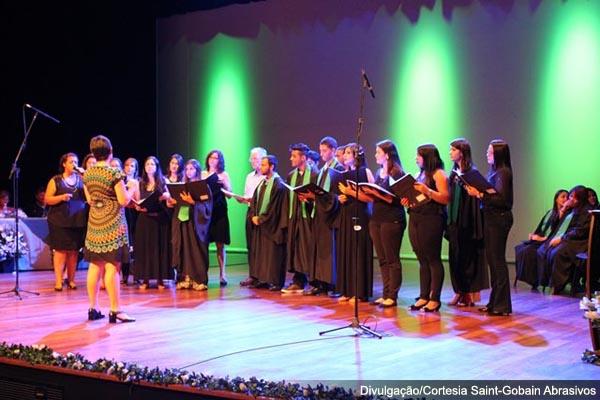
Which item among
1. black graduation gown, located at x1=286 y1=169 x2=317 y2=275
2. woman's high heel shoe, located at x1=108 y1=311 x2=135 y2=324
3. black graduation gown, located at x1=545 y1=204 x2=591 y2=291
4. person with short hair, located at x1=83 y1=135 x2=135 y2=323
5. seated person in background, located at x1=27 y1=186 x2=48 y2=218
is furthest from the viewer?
seated person in background, located at x1=27 y1=186 x2=48 y2=218

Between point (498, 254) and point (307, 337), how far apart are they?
195cm

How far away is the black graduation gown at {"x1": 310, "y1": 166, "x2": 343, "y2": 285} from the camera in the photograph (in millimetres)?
7680

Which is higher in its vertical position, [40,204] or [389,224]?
[40,204]

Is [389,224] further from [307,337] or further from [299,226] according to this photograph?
[307,337]

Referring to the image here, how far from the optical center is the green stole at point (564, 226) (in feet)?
27.8

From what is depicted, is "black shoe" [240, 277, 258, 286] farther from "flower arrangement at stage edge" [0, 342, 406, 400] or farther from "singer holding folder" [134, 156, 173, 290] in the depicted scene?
"flower arrangement at stage edge" [0, 342, 406, 400]

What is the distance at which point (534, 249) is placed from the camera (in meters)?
8.63

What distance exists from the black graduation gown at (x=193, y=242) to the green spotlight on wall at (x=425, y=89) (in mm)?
3979

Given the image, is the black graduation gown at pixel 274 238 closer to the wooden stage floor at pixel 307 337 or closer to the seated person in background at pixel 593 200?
the wooden stage floor at pixel 307 337

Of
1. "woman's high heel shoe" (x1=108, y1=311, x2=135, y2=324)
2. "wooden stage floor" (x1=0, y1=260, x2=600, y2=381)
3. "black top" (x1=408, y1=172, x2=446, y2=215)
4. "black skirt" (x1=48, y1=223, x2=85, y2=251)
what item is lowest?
"wooden stage floor" (x1=0, y1=260, x2=600, y2=381)

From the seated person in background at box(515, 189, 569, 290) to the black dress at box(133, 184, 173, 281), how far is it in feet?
13.3

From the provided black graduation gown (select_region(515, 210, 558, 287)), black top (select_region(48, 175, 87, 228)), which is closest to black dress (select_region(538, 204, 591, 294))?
black graduation gown (select_region(515, 210, 558, 287))

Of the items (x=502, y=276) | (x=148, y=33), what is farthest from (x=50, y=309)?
(x=148, y=33)

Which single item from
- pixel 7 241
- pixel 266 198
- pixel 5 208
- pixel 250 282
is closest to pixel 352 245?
pixel 266 198
